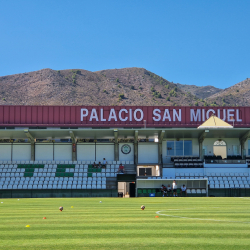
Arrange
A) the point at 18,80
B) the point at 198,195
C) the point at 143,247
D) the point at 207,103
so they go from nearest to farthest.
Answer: the point at 143,247, the point at 198,195, the point at 207,103, the point at 18,80

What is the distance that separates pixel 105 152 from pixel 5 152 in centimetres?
1201

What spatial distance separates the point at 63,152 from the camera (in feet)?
160

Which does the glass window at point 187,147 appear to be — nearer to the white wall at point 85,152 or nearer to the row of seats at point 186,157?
the row of seats at point 186,157

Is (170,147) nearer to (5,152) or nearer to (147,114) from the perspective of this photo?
(147,114)

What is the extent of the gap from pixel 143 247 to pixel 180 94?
543 feet

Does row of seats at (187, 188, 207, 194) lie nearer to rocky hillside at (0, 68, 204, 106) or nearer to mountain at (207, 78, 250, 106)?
rocky hillside at (0, 68, 204, 106)

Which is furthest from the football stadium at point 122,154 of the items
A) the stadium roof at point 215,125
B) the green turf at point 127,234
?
the green turf at point 127,234

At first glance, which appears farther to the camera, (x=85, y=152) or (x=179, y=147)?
(x=179, y=147)

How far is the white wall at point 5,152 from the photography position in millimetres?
48750

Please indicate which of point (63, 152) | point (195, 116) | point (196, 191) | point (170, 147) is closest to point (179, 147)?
point (170, 147)

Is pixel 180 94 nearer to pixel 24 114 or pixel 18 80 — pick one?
pixel 18 80

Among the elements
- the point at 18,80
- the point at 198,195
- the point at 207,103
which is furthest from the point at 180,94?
the point at 198,195

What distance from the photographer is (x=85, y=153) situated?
4866 cm

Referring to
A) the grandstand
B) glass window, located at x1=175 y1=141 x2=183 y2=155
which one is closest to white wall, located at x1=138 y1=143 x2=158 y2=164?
the grandstand
